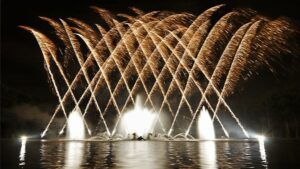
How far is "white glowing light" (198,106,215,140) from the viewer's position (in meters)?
73.3

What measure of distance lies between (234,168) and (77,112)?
59.5 meters

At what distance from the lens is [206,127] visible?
248 feet

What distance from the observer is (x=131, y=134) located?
70.5 metres

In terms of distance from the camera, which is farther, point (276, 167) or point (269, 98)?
point (269, 98)

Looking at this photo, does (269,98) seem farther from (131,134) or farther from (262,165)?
(262,165)

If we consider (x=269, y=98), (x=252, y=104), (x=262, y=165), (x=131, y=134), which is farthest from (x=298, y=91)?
(x=262, y=165)

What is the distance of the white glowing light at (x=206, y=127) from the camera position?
7331 cm

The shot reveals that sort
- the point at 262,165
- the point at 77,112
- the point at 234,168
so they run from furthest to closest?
the point at 77,112 → the point at 262,165 → the point at 234,168

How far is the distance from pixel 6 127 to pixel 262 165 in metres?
86.9

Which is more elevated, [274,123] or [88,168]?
[274,123]

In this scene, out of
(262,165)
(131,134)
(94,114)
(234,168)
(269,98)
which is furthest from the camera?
(94,114)

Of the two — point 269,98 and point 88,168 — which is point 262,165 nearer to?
point 88,168

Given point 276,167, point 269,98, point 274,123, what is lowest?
point 276,167

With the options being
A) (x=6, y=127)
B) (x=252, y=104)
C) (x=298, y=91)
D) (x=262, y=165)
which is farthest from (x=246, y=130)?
(x=262, y=165)
